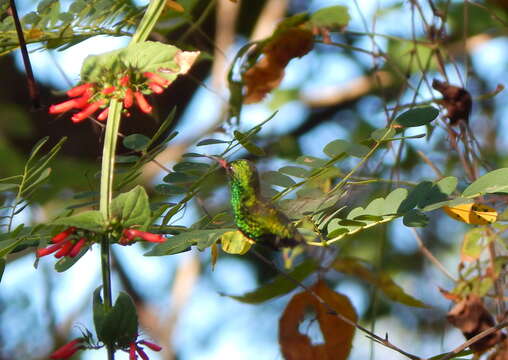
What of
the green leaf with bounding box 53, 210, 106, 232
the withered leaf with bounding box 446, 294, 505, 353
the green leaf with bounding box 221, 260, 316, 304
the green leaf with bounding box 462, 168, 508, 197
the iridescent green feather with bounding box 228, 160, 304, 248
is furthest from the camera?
the green leaf with bounding box 221, 260, 316, 304

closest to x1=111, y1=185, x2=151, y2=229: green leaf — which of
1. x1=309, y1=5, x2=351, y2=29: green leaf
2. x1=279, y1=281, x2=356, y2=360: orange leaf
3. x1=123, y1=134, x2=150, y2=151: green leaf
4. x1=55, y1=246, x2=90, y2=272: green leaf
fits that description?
x1=55, y1=246, x2=90, y2=272: green leaf

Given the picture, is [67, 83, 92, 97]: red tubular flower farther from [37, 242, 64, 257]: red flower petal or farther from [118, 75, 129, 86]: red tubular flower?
[37, 242, 64, 257]: red flower petal

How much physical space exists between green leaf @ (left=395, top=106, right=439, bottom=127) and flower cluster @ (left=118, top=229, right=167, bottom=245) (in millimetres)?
342

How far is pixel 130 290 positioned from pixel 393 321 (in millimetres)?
1167

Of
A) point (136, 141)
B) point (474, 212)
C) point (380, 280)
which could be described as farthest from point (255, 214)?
point (380, 280)

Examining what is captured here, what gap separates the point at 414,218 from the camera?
90cm

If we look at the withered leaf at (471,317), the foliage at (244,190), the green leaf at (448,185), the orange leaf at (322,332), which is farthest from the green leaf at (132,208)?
the withered leaf at (471,317)

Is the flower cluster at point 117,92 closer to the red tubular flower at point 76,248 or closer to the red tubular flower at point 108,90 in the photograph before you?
the red tubular flower at point 108,90

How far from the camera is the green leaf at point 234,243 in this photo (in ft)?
3.30

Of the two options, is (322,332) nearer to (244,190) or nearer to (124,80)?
(244,190)

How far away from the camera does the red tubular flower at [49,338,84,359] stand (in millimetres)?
796

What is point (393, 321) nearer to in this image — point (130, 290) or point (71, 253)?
point (130, 290)

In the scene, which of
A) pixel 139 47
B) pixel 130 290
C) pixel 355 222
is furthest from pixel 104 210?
pixel 130 290

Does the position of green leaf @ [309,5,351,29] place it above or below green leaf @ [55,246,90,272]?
above
